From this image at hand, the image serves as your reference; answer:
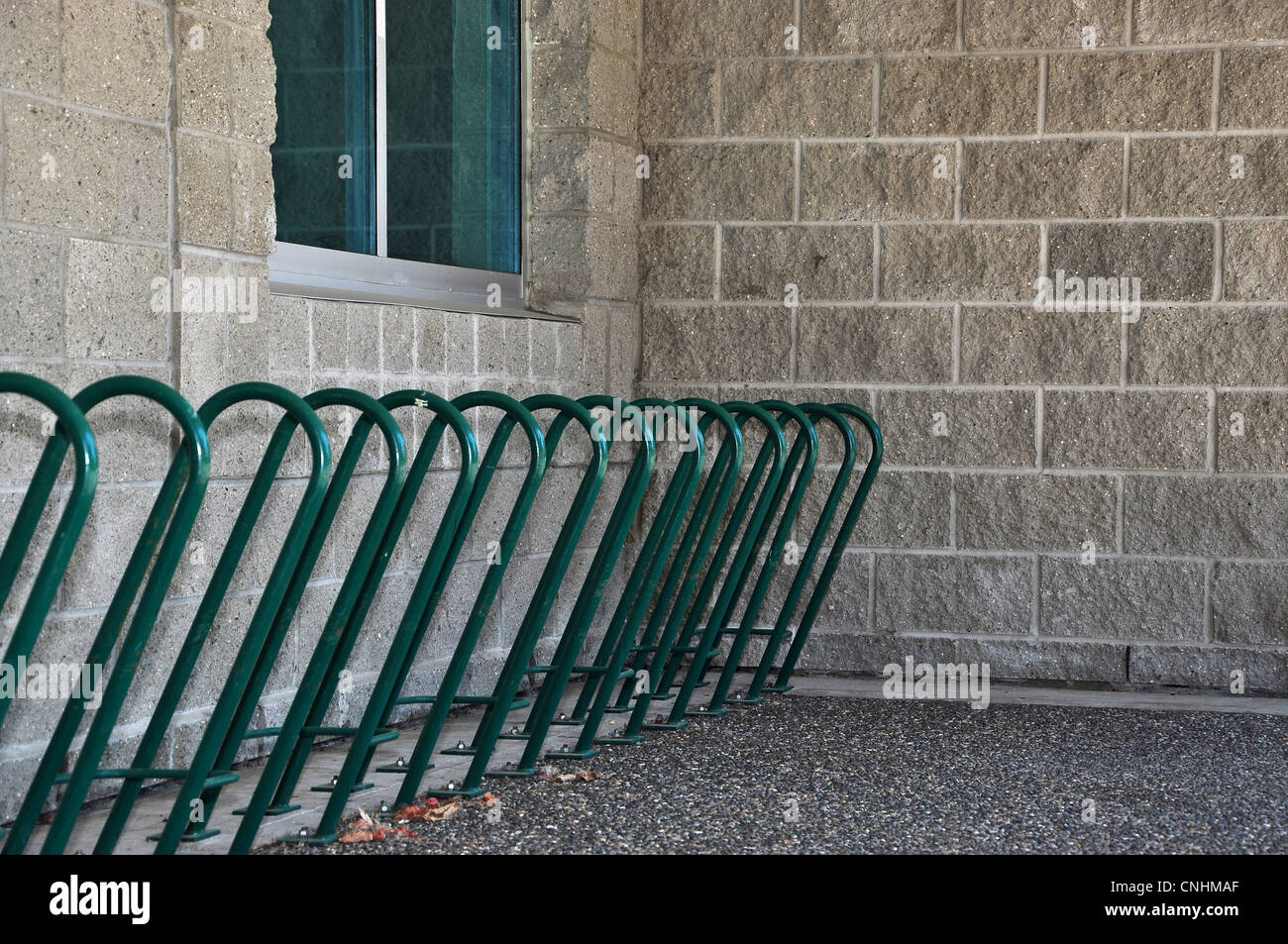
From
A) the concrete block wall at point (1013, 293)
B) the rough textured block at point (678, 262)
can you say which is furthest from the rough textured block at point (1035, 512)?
the rough textured block at point (678, 262)

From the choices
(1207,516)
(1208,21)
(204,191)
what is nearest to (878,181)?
(1208,21)

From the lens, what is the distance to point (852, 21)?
16.5 ft

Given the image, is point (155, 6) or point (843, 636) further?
point (843, 636)

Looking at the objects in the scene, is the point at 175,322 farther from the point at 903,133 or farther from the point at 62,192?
the point at 903,133

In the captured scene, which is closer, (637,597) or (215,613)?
(215,613)

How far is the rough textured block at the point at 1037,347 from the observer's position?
490cm

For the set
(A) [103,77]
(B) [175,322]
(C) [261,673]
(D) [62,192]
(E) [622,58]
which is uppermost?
(E) [622,58]

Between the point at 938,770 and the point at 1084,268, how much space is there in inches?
78.9

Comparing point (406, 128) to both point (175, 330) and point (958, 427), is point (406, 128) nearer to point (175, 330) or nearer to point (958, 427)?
point (175, 330)

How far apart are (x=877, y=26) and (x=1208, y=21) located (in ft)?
3.43

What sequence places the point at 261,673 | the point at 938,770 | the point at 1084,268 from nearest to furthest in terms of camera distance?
the point at 261,673, the point at 938,770, the point at 1084,268

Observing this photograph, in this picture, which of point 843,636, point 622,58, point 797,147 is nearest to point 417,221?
point 622,58

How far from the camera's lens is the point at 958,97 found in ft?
16.3

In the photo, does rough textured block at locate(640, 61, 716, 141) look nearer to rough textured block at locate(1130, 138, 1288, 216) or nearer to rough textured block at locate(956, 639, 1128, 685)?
rough textured block at locate(1130, 138, 1288, 216)
